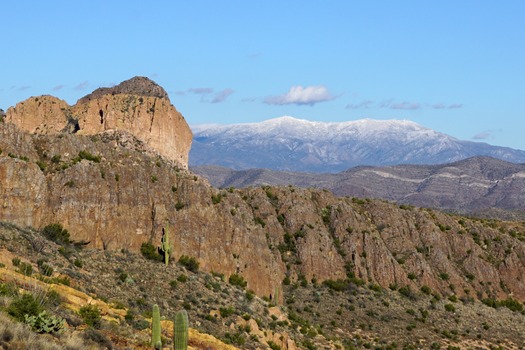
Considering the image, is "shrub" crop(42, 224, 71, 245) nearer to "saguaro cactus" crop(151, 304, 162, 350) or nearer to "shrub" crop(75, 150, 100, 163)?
"shrub" crop(75, 150, 100, 163)

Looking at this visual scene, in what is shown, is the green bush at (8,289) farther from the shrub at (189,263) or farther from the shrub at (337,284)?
the shrub at (337,284)

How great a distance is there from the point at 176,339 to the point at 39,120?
116808mm

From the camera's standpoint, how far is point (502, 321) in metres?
79.1

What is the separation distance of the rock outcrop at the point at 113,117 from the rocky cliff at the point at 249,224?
183 ft

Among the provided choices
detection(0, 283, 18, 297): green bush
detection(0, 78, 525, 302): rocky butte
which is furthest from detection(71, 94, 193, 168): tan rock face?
detection(0, 283, 18, 297): green bush

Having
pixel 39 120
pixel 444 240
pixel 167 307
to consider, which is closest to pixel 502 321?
pixel 444 240

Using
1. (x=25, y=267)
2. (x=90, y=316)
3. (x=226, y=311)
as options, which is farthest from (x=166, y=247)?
(x=90, y=316)

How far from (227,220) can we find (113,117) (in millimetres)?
77035

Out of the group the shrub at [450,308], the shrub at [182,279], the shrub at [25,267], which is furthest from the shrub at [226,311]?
the shrub at [450,308]

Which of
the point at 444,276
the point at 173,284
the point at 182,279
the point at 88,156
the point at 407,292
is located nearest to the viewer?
the point at 173,284

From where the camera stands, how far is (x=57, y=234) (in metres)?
54.9

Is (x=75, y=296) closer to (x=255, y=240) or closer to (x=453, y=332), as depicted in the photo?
(x=255, y=240)

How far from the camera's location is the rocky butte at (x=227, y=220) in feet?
190

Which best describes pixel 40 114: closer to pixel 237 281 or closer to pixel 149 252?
pixel 237 281
